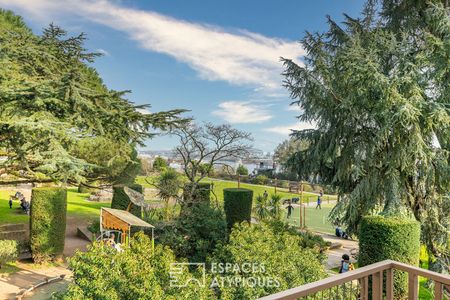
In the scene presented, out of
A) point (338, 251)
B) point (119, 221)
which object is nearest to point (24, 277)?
point (119, 221)

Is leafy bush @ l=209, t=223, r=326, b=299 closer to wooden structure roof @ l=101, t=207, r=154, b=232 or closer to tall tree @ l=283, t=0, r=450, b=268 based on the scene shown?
wooden structure roof @ l=101, t=207, r=154, b=232

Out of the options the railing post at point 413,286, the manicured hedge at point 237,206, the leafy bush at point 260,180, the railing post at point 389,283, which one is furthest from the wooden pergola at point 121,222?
the leafy bush at point 260,180

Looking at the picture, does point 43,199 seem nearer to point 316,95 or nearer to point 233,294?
point 233,294

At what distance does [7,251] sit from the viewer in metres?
9.35

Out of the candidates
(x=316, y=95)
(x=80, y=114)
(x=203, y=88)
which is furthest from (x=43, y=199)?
(x=203, y=88)

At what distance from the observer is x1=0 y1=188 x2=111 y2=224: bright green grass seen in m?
16.1

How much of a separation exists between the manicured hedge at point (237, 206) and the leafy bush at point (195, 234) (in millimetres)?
2511

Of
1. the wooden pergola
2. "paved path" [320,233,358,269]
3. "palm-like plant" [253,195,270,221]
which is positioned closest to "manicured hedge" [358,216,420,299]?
the wooden pergola

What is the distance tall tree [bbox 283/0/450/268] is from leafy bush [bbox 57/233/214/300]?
18.8 ft

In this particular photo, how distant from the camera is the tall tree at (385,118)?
8.40m

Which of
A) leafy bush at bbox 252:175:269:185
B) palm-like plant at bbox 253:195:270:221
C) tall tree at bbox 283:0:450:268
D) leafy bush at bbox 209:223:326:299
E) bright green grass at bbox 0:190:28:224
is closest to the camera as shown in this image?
leafy bush at bbox 209:223:326:299

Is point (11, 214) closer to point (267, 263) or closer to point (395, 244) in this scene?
point (267, 263)

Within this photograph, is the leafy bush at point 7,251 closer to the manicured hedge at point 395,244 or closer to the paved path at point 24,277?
the paved path at point 24,277

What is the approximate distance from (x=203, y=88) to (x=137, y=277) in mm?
21497
